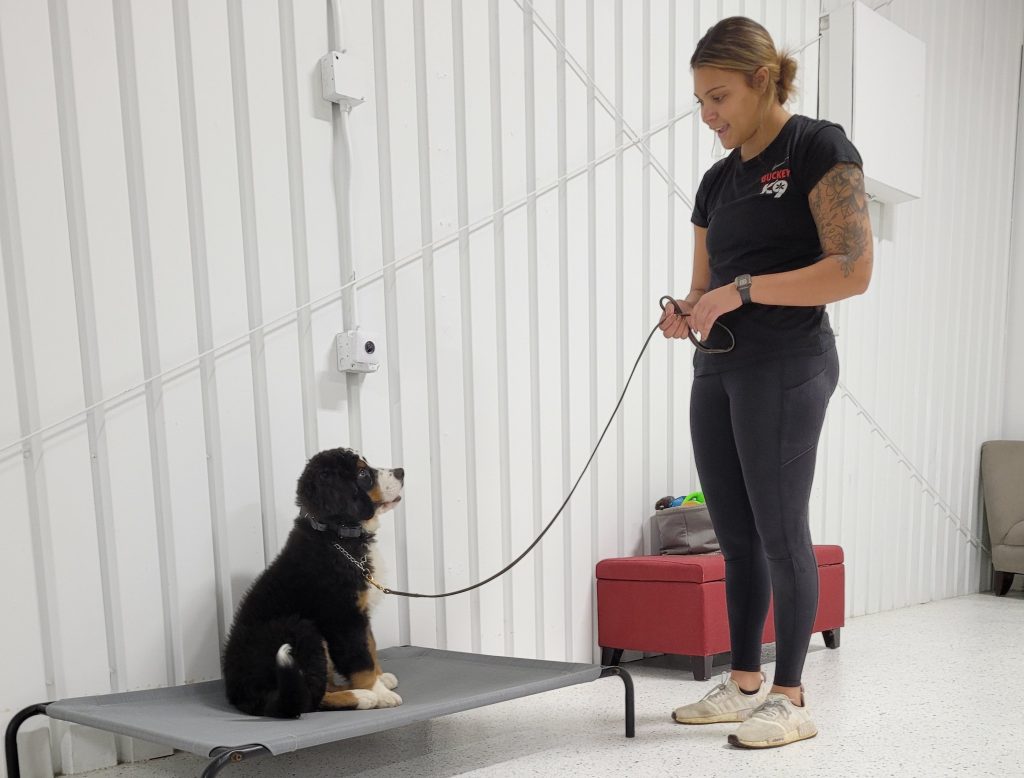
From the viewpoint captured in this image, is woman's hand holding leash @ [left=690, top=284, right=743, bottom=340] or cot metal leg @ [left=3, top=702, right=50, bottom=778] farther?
woman's hand holding leash @ [left=690, top=284, right=743, bottom=340]

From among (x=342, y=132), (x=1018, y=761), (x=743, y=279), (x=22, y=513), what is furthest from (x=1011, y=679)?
(x=22, y=513)

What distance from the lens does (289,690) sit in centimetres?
170

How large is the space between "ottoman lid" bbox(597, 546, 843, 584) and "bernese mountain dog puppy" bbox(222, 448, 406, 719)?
105cm

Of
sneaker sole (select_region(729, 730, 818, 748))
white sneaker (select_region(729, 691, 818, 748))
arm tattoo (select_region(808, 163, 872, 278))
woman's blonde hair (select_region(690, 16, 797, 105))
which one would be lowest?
sneaker sole (select_region(729, 730, 818, 748))

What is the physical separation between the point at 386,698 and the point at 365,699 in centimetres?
4

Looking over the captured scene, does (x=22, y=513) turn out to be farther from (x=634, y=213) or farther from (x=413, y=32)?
(x=634, y=213)

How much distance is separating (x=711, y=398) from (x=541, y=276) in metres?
0.92

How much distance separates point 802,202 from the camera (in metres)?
1.95

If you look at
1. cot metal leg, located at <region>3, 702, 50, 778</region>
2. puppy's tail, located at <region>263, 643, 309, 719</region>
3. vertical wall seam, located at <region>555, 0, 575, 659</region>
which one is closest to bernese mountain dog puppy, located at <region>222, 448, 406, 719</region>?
puppy's tail, located at <region>263, 643, 309, 719</region>

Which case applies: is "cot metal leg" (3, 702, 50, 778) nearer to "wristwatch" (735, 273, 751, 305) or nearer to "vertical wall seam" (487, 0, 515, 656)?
"vertical wall seam" (487, 0, 515, 656)

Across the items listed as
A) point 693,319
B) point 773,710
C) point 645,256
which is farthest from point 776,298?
point 645,256

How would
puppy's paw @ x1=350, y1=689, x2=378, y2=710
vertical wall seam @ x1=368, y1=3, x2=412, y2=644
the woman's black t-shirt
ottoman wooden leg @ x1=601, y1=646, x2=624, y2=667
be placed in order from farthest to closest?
ottoman wooden leg @ x1=601, y1=646, x2=624, y2=667 < vertical wall seam @ x1=368, y1=3, x2=412, y2=644 < the woman's black t-shirt < puppy's paw @ x1=350, y1=689, x2=378, y2=710

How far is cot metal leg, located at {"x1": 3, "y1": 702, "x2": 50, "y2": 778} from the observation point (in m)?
1.75

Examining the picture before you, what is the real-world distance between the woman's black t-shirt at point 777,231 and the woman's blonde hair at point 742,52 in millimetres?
119
